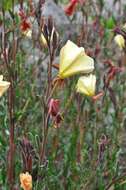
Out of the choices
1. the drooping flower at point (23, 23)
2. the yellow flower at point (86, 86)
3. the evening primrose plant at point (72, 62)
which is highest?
the evening primrose plant at point (72, 62)

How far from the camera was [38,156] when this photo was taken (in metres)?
1.72

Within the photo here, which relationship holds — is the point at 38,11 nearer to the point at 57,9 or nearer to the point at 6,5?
the point at 6,5

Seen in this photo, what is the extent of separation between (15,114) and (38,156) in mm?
242

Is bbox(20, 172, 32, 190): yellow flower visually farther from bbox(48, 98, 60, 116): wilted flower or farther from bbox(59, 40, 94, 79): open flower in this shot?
bbox(59, 40, 94, 79): open flower

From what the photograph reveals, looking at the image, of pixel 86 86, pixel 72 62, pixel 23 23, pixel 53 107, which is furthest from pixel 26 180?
pixel 23 23

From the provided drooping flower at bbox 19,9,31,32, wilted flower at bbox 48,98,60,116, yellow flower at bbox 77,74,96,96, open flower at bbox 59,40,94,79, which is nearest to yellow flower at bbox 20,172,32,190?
wilted flower at bbox 48,98,60,116

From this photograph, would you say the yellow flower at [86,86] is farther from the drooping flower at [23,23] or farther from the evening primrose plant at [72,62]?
the drooping flower at [23,23]

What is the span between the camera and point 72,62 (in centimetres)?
155

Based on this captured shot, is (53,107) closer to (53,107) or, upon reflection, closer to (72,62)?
(53,107)

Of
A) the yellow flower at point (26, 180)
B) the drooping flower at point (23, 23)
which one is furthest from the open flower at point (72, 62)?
the drooping flower at point (23, 23)

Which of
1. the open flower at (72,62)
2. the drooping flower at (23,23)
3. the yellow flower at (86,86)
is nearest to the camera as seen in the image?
the open flower at (72,62)

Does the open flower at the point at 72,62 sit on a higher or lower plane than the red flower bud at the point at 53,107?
higher

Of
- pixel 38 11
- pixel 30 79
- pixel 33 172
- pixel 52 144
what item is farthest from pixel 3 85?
pixel 30 79

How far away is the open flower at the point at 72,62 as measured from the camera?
5.07ft
